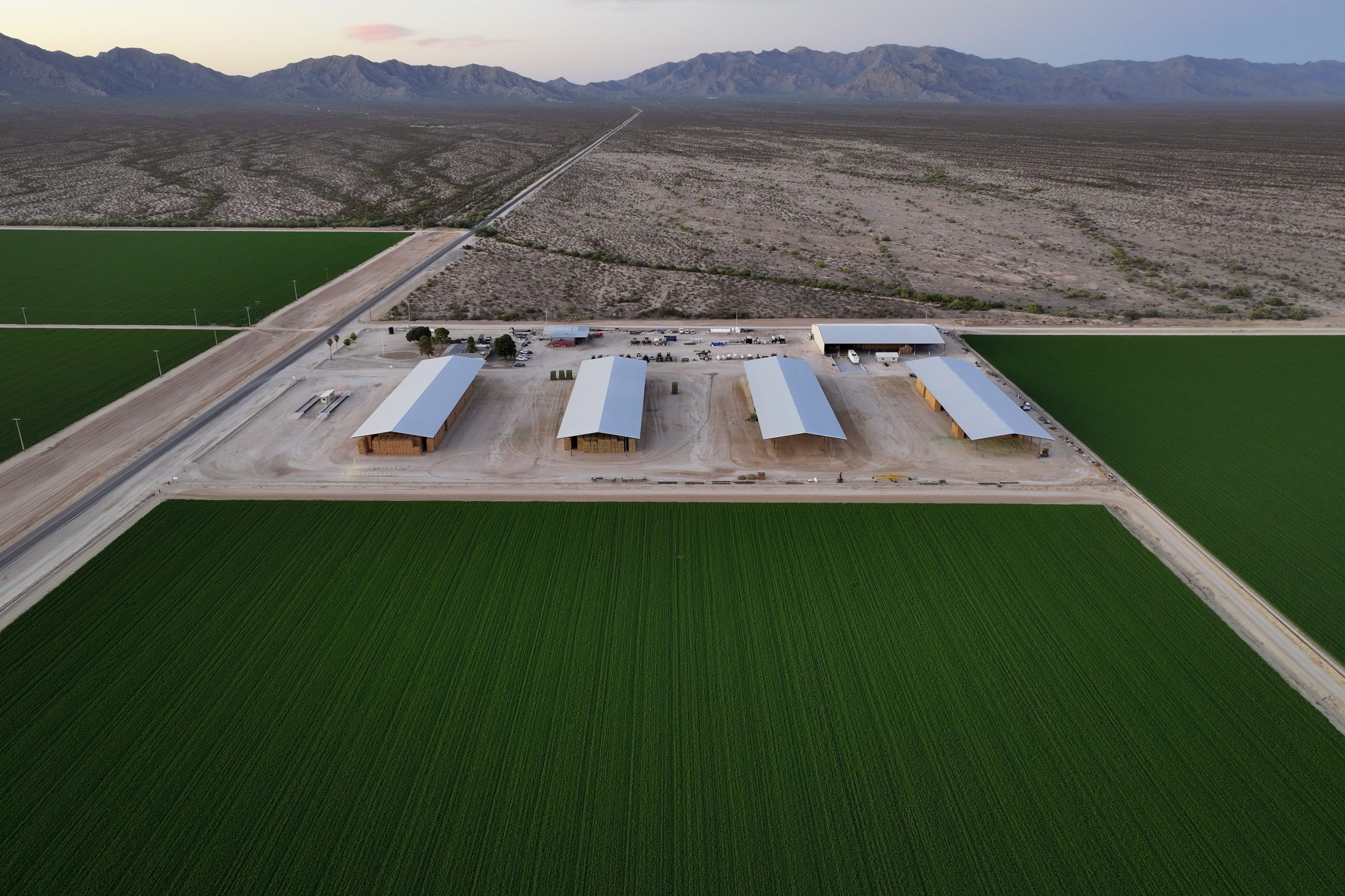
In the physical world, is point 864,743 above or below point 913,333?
below

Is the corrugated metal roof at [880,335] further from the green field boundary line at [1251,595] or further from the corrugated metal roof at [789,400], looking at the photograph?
the green field boundary line at [1251,595]

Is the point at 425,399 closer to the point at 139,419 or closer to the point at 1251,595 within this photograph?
the point at 139,419

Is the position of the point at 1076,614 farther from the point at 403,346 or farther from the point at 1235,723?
the point at 403,346

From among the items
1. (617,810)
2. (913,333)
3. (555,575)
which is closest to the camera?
(617,810)

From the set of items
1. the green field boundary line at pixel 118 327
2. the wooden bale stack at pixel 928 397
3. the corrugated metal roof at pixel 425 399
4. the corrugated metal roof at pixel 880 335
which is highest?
the corrugated metal roof at pixel 880 335

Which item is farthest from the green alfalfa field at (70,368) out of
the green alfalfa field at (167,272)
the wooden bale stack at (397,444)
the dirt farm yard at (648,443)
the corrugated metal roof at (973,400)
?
the corrugated metal roof at (973,400)

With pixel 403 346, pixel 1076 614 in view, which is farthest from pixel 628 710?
pixel 403 346

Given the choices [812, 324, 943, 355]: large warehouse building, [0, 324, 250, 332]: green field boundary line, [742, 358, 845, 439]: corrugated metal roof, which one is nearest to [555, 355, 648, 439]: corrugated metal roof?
[742, 358, 845, 439]: corrugated metal roof
